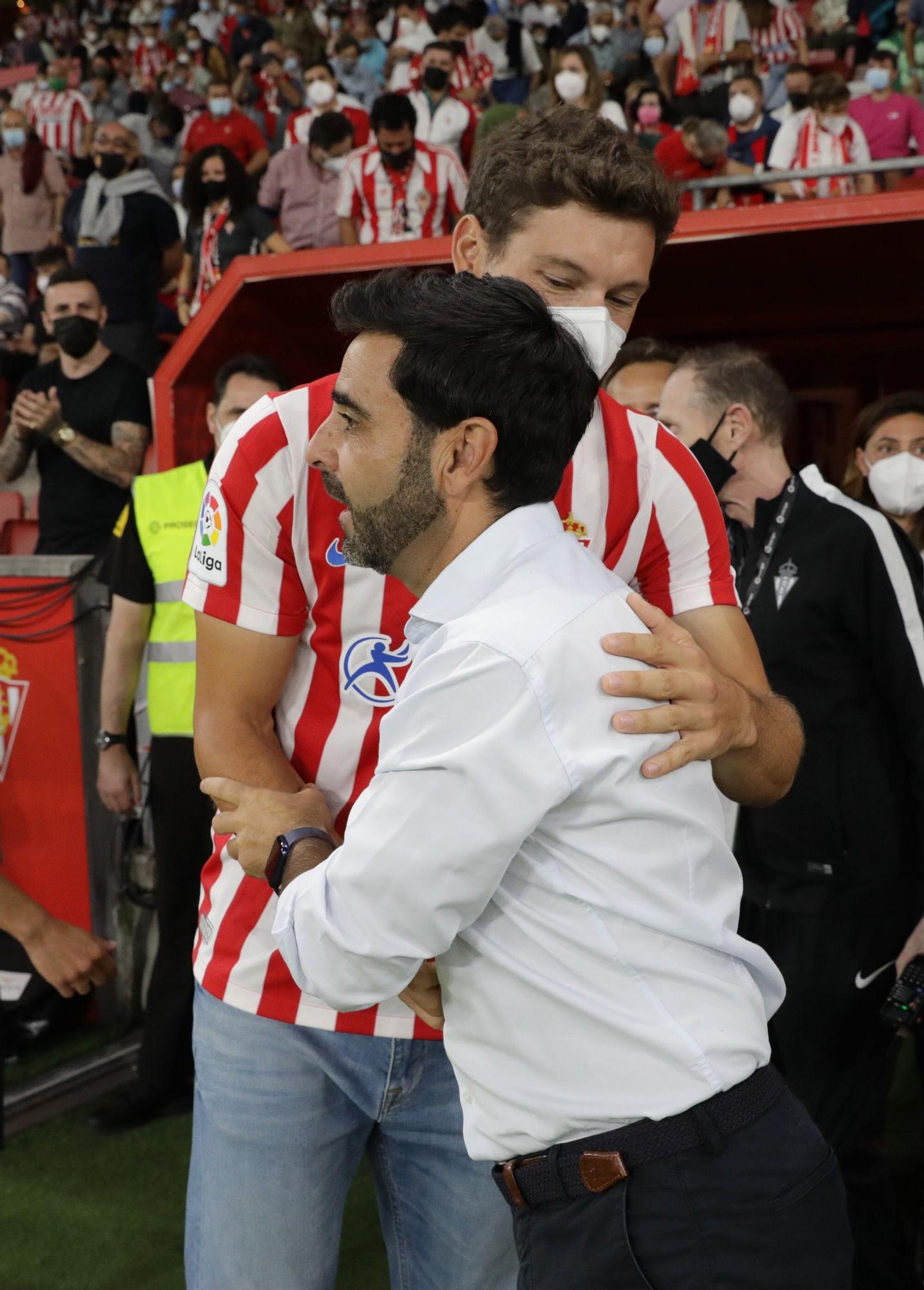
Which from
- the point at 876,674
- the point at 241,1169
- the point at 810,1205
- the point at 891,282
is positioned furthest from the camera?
the point at 891,282

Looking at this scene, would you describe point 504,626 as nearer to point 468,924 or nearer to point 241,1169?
point 468,924

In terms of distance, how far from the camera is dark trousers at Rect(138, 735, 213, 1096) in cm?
385

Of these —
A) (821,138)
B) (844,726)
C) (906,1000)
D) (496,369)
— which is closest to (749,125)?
(821,138)

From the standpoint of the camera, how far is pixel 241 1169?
5.32 ft

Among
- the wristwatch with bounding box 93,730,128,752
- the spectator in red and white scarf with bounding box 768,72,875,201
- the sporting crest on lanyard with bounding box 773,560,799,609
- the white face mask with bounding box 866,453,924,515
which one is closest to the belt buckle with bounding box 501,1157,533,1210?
the sporting crest on lanyard with bounding box 773,560,799,609

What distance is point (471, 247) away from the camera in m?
1.73

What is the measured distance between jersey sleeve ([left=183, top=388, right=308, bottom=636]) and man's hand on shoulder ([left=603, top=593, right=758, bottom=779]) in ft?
1.57

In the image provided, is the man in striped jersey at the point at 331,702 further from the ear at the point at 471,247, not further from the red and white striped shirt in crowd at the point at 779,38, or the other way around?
the red and white striped shirt in crowd at the point at 779,38

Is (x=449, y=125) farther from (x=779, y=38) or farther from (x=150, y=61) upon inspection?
(x=150, y=61)

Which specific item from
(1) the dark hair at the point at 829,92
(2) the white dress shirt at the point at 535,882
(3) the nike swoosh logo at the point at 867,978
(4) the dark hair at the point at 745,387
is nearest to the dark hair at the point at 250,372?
(4) the dark hair at the point at 745,387

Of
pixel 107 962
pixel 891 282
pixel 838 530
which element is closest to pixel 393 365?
pixel 107 962

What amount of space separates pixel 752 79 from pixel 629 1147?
8383mm

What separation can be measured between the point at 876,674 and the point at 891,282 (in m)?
4.12

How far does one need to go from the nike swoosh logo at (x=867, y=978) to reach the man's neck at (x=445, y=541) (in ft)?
6.42
